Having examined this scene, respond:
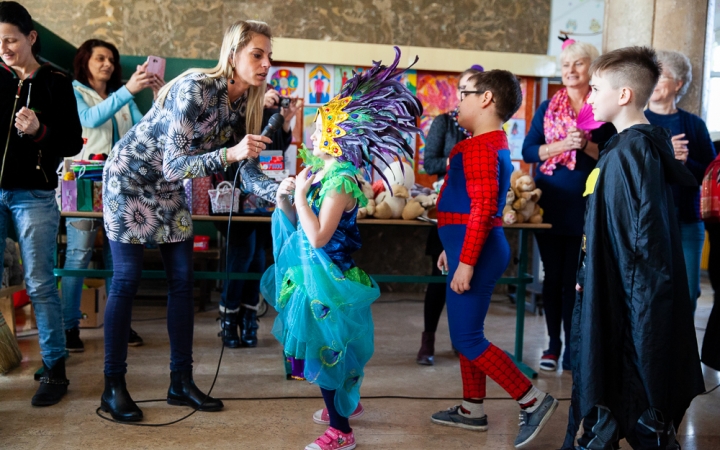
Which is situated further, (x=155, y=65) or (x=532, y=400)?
(x=155, y=65)

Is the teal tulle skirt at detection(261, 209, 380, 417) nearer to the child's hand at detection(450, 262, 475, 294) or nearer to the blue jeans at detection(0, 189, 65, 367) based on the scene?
the child's hand at detection(450, 262, 475, 294)

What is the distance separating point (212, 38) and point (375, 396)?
361cm

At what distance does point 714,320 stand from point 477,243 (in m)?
1.52

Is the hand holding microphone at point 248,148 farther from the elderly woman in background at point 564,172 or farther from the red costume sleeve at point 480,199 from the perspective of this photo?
the elderly woman in background at point 564,172

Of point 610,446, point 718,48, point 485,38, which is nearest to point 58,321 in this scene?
point 610,446

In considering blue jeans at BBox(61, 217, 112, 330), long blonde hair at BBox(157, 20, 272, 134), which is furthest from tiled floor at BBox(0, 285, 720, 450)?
long blonde hair at BBox(157, 20, 272, 134)

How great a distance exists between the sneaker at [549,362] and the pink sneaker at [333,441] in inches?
60.9

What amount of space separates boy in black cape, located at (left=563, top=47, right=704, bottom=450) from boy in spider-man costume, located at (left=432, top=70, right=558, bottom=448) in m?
0.36

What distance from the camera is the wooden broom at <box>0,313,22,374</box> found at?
3.15 m

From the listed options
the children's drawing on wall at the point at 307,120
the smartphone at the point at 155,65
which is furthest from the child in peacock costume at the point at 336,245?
the children's drawing on wall at the point at 307,120

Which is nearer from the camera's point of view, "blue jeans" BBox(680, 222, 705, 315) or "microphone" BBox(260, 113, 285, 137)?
"microphone" BBox(260, 113, 285, 137)

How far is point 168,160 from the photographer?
7.87 ft

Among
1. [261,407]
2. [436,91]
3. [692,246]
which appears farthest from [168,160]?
[436,91]

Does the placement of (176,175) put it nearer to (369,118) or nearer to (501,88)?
(369,118)
